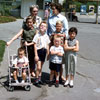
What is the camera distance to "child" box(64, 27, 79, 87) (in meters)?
6.38

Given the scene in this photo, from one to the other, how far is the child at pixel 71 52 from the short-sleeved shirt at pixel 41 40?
0.45 m

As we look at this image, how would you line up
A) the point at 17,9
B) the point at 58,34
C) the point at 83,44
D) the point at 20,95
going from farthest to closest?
the point at 17,9, the point at 83,44, the point at 58,34, the point at 20,95

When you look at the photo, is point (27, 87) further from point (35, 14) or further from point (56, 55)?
point (35, 14)

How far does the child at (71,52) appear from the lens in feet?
20.9

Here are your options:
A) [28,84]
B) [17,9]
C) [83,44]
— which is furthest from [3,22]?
[28,84]

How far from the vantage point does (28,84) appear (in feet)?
20.2

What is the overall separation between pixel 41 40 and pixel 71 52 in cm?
72

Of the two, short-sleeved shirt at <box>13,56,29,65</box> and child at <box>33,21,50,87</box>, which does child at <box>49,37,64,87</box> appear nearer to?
child at <box>33,21,50,87</box>

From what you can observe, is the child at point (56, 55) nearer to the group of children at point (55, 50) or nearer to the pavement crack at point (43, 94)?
the group of children at point (55, 50)

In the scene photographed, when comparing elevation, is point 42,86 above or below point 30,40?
below

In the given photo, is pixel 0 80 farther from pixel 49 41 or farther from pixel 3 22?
pixel 3 22

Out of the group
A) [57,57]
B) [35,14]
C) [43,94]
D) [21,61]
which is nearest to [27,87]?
[43,94]

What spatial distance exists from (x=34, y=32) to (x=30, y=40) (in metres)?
0.21

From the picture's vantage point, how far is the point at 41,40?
6457 millimetres
